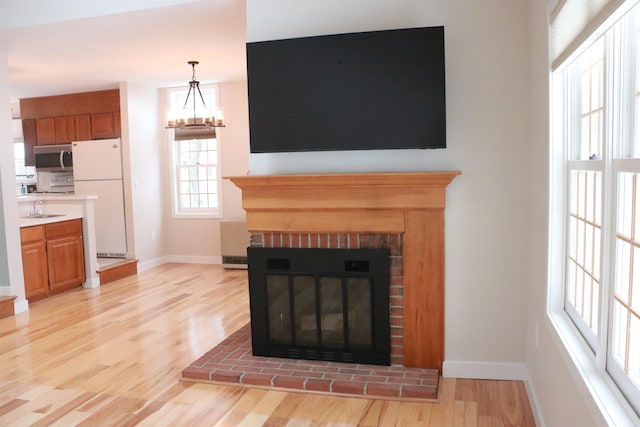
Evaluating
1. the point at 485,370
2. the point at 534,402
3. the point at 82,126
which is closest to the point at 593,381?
the point at 534,402

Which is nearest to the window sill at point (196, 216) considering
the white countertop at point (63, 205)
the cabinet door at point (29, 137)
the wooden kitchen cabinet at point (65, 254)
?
the white countertop at point (63, 205)

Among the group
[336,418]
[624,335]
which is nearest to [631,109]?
[624,335]

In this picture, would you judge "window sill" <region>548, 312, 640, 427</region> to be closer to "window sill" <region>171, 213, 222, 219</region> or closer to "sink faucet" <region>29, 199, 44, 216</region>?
"window sill" <region>171, 213, 222, 219</region>

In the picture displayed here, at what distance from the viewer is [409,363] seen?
345 cm

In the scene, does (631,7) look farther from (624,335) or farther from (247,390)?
(247,390)

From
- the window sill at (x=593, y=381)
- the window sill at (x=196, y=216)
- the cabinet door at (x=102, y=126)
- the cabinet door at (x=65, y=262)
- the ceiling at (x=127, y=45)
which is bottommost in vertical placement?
the cabinet door at (x=65, y=262)

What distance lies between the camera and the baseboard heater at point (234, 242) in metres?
7.10

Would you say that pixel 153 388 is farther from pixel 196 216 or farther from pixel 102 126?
Answer: pixel 102 126

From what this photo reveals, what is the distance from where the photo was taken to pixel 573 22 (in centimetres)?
201

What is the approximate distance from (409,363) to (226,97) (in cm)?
504

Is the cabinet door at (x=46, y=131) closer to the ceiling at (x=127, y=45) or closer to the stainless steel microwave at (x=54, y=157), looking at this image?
the stainless steel microwave at (x=54, y=157)

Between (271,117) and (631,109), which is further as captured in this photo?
(271,117)

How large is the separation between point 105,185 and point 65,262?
161 centimetres

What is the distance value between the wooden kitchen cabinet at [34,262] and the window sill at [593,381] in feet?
17.1
